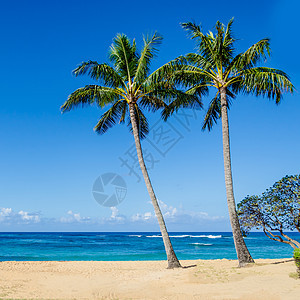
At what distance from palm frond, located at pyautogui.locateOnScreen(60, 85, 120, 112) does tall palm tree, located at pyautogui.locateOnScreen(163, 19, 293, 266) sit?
→ 317 centimetres

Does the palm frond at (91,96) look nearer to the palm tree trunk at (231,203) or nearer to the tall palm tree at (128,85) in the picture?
the tall palm tree at (128,85)

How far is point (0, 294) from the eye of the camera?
965 centimetres

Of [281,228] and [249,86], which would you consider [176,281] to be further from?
[249,86]

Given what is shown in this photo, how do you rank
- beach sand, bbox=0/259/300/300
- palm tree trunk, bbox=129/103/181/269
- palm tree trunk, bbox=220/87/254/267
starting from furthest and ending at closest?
1. palm tree trunk, bbox=129/103/181/269
2. palm tree trunk, bbox=220/87/254/267
3. beach sand, bbox=0/259/300/300

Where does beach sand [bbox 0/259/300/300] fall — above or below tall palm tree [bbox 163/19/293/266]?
below

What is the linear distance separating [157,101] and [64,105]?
14.8ft

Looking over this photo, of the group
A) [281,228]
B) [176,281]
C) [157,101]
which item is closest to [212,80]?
[157,101]

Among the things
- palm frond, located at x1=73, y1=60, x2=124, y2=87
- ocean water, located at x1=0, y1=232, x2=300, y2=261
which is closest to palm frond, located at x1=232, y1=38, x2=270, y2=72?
palm frond, located at x1=73, y1=60, x2=124, y2=87

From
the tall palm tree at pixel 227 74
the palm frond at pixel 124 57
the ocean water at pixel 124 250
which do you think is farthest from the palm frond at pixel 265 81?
the ocean water at pixel 124 250

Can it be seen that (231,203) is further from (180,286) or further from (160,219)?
(180,286)

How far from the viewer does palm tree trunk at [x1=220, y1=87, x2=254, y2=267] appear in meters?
12.0

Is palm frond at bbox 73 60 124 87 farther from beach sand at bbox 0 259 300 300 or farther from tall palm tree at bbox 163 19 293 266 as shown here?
beach sand at bbox 0 259 300 300

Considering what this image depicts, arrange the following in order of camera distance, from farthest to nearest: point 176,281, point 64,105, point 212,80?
point 64,105 < point 212,80 < point 176,281

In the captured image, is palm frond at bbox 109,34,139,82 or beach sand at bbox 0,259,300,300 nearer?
beach sand at bbox 0,259,300,300
